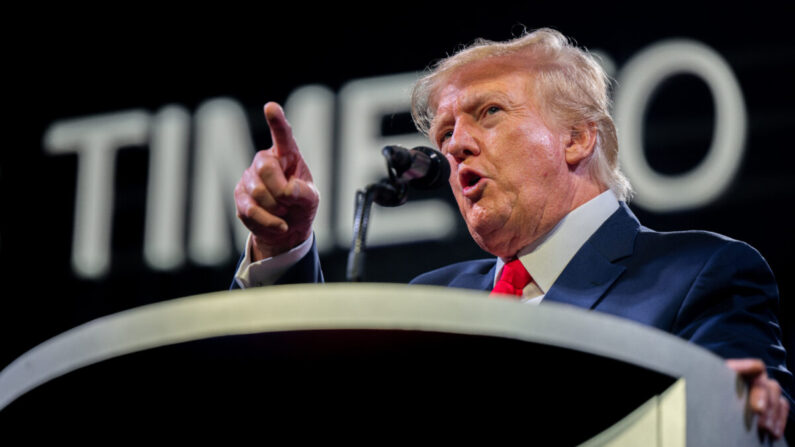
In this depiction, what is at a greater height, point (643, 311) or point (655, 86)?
point (655, 86)

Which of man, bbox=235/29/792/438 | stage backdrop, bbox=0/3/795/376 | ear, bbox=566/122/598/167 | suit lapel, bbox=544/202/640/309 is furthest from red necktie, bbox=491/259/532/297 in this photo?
stage backdrop, bbox=0/3/795/376

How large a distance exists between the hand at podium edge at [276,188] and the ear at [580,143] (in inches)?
32.1

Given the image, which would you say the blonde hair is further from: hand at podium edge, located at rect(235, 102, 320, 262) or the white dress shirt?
hand at podium edge, located at rect(235, 102, 320, 262)

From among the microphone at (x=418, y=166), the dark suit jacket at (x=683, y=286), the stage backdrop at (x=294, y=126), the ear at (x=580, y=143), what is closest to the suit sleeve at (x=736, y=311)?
the dark suit jacket at (x=683, y=286)

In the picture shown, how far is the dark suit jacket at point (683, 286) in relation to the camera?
1342 mm

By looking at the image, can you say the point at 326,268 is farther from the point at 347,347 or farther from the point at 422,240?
the point at 347,347

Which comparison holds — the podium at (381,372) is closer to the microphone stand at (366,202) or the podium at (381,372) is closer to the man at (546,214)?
the microphone stand at (366,202)

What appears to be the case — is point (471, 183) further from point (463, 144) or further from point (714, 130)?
point (714, 130)

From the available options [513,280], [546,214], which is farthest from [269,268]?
[546,214]

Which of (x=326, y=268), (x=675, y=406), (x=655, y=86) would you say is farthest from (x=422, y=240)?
(x=675, y=406)

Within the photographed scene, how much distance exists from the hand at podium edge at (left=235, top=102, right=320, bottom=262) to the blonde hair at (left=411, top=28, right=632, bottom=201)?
82 cm

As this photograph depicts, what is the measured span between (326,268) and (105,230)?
912 millimetres

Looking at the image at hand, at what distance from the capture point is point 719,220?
→ 8.63 ft

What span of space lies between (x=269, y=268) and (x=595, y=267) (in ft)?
1.87
